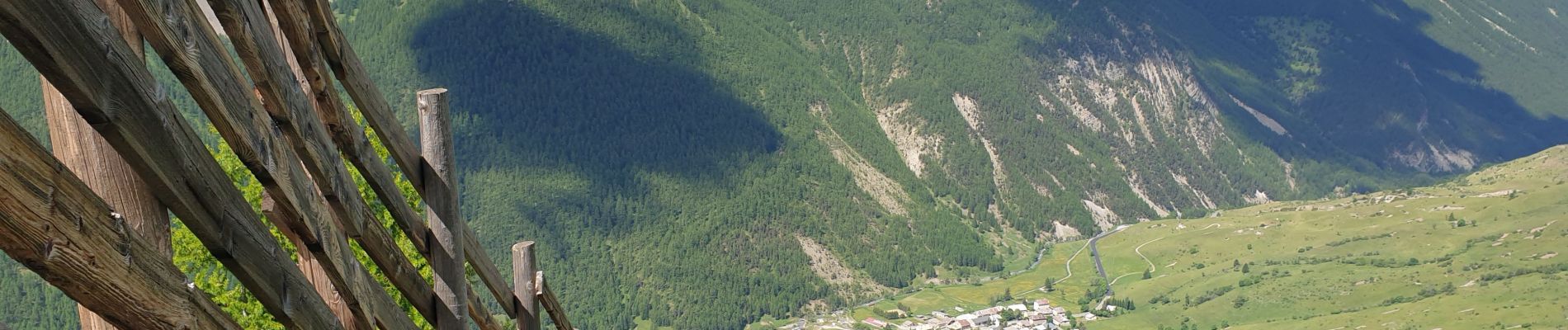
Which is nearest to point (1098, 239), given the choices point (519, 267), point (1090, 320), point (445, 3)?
point (1090, 320)

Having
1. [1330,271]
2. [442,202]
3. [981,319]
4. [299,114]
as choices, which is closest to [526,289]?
[442,202]

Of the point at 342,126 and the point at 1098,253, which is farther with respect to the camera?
the point at 1098,253

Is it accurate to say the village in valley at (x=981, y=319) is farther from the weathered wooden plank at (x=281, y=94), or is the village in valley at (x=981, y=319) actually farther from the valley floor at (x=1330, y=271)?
the weathered wooden plank at (x=281, y=94)

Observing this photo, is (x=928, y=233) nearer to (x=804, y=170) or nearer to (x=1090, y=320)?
(x=804, y=170)

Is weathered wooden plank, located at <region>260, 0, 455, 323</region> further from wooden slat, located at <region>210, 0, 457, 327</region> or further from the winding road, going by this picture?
the winding road

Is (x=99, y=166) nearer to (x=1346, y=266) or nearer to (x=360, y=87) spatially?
(x=360, y=87)

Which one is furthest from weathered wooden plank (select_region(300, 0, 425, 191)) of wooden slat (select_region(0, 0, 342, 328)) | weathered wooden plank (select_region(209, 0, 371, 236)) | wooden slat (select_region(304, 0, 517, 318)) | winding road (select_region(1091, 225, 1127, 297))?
winding road (select_region(1091, 225, 1127, 297))
